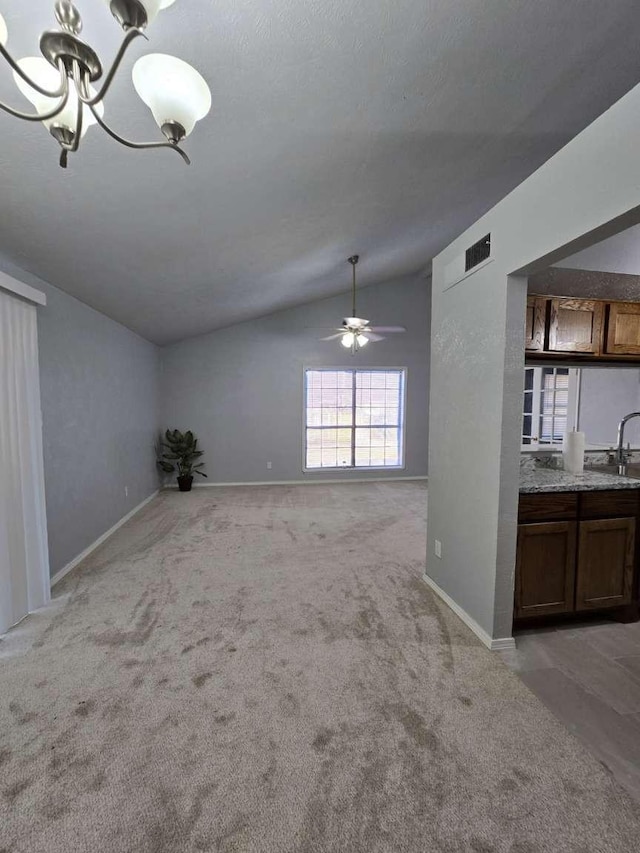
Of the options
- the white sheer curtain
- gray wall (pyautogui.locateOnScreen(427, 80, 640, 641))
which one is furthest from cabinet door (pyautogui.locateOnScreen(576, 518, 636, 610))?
the white sheer curtain

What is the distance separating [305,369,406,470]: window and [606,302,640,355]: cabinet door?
14.0ft

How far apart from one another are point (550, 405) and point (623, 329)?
71 centimetres

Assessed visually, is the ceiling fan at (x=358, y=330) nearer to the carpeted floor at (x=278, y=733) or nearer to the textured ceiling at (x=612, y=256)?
the textured ceiling at (x=612, y=256)

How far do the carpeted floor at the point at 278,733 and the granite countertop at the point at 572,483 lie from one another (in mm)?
968

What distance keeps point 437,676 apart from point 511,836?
0.71 metres

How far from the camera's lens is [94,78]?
0.92m

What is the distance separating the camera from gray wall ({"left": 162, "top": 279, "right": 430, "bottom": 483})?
243 inches

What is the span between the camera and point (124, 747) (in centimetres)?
149

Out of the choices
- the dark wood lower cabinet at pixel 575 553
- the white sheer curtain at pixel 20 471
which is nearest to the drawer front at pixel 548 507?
the dark wood lower cabinet at pixel 575 553

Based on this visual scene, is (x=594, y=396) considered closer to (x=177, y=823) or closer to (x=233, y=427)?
(x=177, y=823)

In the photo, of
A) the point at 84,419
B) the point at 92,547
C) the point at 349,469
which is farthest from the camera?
the point at 349,469

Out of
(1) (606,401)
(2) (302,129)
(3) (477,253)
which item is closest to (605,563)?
(1) (606,401)

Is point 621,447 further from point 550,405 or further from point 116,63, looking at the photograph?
point 116,63

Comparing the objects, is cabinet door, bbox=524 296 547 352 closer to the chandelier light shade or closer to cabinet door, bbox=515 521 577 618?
cabinet door, bbox=515 521 577 618
